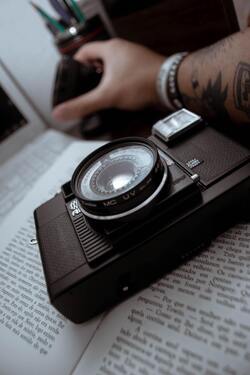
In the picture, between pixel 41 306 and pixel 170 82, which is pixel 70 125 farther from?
pixel 41 306

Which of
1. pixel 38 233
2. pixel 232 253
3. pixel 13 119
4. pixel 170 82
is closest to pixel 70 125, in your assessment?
pixel 13 119

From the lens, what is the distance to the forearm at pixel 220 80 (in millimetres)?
465

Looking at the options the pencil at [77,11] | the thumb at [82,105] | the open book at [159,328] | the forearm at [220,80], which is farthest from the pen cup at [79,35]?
the open book at [159,328]

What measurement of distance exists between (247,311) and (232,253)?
72 millimetres

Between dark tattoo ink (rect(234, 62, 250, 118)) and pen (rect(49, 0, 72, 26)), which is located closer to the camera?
dark tattoo ink (rect(234, 62, 250, 118))

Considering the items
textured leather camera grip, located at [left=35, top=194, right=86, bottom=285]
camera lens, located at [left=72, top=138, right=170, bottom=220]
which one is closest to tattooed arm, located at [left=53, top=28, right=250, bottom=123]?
camera lens, located at [left=72, top=138, right=170, bottom=220]

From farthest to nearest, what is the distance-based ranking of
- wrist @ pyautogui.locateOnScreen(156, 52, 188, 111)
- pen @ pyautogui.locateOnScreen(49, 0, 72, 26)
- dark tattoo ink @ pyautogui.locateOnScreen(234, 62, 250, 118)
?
pen @ pyautogui.locateOnScreen(49, 0, 72, 26), wrist @ pyautogui.locateOnScreen(156, 52, 188, 111), dark tattoo ink @ pyautogui.locateOnScreen(234, 62, 250, 118)

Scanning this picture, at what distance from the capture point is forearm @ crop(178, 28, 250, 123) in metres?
0.46

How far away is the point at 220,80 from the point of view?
50 centimetres

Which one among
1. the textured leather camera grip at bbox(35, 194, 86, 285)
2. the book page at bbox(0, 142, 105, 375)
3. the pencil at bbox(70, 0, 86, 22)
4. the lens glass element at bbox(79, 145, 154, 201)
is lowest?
the book page at bbox(0, 142, 105, 375)

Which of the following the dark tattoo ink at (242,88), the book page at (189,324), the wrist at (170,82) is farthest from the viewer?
the wrist at (170,82)

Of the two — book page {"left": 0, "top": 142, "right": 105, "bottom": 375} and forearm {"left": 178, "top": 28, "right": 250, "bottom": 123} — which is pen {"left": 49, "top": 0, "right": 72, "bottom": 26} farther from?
book page {"left": 0, "top": 142, "right": 105, "bottom": 375}

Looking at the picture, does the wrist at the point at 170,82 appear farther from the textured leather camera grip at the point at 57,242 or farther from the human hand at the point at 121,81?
the textured leather camera grip at the point at 57,242

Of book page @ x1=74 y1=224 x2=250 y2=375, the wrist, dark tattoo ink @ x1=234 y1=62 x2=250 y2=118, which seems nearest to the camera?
book page @ x1=74 y1=224 x2=250 y2=375
